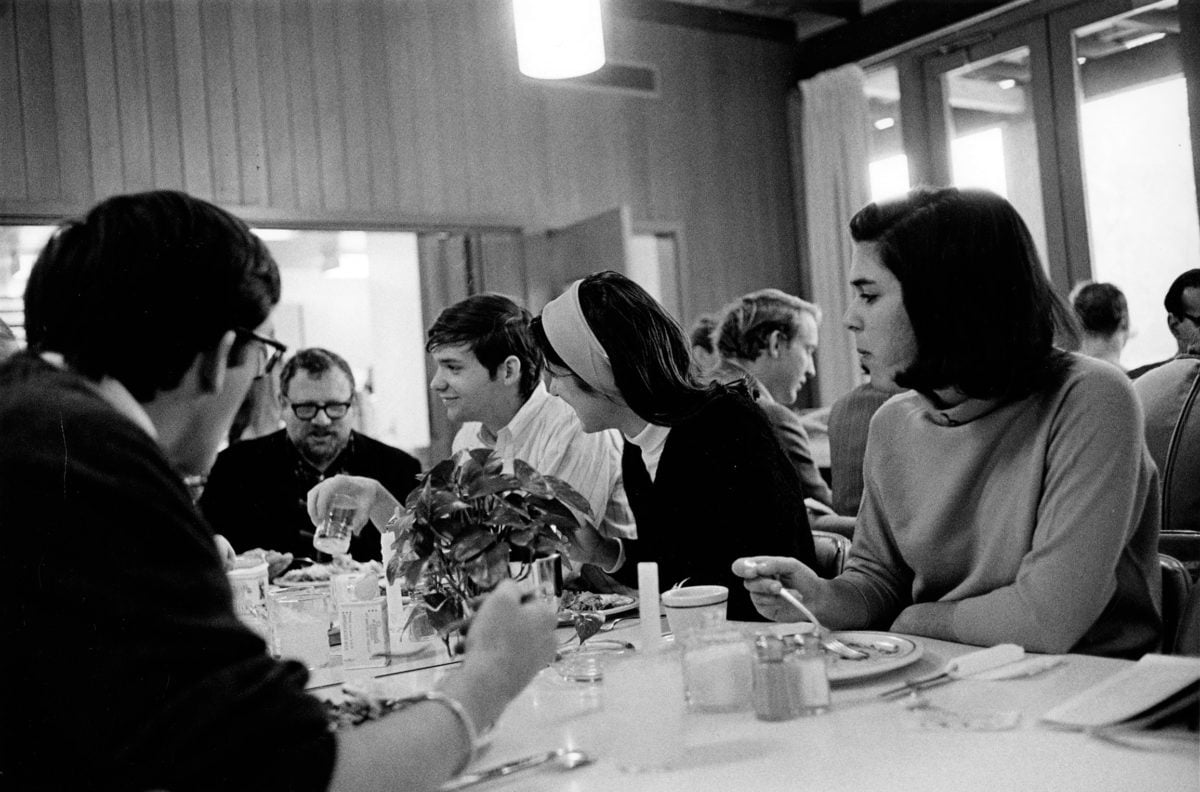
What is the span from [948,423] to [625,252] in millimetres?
3593

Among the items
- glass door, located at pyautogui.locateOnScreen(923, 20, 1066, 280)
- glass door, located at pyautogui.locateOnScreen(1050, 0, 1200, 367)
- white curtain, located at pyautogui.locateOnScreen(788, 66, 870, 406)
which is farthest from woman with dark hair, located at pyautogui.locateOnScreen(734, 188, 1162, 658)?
white curtain, located at pyautogui.locateOnScreen(788, 66, 870, 406)

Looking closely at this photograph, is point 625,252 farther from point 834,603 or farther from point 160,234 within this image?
point 160,234

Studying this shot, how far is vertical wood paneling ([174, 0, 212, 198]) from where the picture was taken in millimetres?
4805

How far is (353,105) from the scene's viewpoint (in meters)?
5.23

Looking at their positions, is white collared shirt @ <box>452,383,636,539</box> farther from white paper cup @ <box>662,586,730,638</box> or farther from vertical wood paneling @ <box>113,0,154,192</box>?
vertical wood paneling @ <box>113,0,154,192</box>

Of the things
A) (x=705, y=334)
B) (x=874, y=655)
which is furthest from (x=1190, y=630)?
(x=705, y=334)

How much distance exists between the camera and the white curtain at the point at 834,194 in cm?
627

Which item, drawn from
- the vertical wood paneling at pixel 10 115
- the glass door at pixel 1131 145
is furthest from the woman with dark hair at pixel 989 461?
the vertical wood paneling at pixel 10 115

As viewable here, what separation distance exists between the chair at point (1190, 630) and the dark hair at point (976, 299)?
33cm

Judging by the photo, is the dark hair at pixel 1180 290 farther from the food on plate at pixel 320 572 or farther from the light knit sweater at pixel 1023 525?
the food on plate at pixel 320 572

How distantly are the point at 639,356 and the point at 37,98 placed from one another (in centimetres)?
344

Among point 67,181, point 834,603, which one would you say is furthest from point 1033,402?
point 67,181

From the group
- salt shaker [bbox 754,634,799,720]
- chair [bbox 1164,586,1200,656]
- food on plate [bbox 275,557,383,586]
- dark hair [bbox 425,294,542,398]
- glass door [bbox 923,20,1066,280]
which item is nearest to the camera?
salt shaker [bbox 754,634,799,720]

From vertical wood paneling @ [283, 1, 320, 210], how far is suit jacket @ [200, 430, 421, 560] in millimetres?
1975
